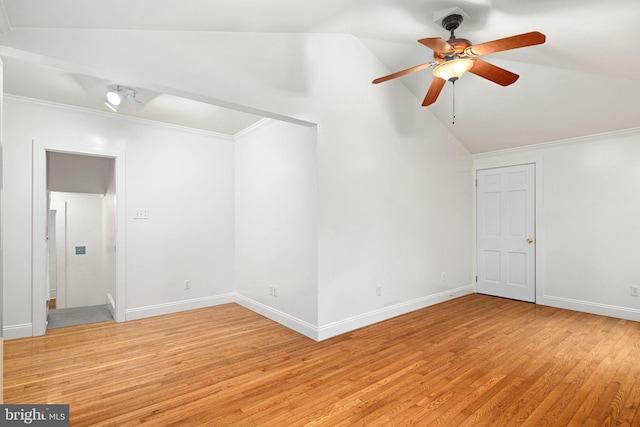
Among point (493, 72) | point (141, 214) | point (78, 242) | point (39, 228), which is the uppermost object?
point (493, 72)

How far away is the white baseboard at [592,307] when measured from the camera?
3.96m

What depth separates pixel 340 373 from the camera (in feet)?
8.61

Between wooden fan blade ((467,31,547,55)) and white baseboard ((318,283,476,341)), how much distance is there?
2.83 metres

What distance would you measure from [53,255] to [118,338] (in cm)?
353

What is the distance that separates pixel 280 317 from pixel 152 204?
2.26 m

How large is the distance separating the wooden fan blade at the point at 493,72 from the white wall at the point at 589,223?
2611mm

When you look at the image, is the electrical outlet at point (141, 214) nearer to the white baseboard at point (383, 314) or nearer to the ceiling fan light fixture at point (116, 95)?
the ceiling fan light fixture at point (116, 95)

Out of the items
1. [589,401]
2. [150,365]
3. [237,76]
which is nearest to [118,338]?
[150,365]

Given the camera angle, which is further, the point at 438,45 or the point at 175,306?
the point at 175,306

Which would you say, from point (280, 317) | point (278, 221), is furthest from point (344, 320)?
point (278, 221)

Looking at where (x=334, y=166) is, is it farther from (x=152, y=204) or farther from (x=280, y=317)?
(x=152, y=204)

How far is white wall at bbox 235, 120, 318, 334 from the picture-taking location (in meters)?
3.47

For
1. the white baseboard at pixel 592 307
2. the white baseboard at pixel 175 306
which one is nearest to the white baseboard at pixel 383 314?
the white baseboard at pixel 592 307

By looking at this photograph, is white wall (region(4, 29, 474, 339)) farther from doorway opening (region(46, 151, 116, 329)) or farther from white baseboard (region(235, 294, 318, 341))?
doorway opening (region(46, 151, 116, 329))
